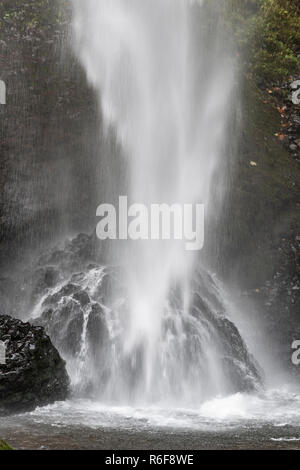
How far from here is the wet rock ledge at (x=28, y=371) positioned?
7484 millimetres

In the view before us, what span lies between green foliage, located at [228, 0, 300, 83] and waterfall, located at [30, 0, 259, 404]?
32.8 inches

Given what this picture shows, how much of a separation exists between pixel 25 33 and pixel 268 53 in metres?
Answer: 7.17

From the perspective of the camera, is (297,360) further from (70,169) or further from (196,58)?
(196,58)

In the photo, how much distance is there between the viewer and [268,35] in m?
16.5

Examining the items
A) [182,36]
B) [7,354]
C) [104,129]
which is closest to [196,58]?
[182,36]

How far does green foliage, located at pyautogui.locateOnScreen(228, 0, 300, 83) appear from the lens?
15.7 meters
